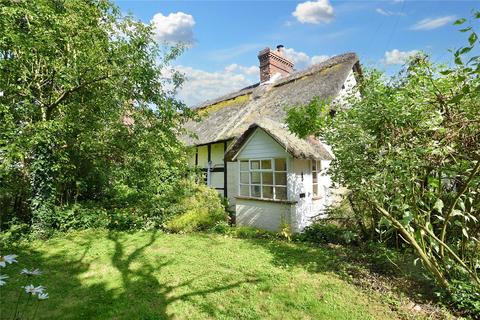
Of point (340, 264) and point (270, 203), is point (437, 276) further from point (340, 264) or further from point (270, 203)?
point (270, 203)

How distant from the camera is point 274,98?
13914mm

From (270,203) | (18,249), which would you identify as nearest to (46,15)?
(18,249)

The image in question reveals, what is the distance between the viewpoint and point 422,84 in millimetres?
4375

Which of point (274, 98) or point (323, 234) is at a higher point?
point (274, 98)

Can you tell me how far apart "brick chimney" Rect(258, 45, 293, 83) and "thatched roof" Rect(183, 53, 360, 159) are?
2.68 ft

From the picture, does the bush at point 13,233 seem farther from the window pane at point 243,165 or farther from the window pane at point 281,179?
the window pane at point 281,179

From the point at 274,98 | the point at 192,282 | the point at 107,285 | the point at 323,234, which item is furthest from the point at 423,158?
the point at 274,98

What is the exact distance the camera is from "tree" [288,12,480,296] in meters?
3.56

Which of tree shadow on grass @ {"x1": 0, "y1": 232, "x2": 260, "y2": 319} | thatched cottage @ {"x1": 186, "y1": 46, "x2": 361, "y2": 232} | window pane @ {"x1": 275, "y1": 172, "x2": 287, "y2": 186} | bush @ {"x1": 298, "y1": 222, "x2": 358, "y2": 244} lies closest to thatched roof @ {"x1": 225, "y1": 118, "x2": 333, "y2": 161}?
thatched cottage @ {"x1": 186, "y1": 46, "x2": 361, "y2": 232}

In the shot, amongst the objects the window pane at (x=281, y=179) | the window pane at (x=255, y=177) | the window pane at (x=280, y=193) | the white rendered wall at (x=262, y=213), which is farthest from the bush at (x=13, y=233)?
the window pane at (x=281, y=179)

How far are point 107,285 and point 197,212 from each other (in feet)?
15.3

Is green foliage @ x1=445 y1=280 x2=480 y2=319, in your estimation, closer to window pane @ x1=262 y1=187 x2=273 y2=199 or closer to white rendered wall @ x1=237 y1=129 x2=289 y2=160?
white rendered wall @ x1=237 y1=129 x2=289 y2=160

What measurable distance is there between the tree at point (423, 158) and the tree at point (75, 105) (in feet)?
19.1

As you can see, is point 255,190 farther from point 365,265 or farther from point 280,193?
point 365,265
